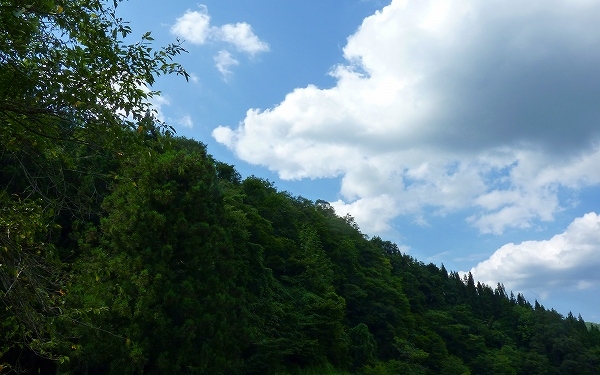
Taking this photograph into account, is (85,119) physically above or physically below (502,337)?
below

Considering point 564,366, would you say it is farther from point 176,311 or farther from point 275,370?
point 176,311

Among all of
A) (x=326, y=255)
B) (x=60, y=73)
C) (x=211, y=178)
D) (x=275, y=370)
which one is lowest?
(x=275, y=370)

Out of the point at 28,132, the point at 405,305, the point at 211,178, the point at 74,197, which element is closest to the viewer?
the point at 28,132

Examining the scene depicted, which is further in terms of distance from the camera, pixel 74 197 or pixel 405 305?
pixel 405 305

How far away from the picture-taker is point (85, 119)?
4.14 metres

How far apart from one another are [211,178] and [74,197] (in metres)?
16.6

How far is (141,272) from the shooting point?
57.6 feet

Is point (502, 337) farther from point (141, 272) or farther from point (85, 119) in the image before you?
point (85, 119)

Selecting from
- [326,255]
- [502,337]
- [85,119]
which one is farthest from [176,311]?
[502,337]

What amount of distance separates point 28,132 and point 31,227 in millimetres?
1045

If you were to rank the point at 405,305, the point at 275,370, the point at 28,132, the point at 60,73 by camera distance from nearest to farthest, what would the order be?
the point at 60,73 → the point at 28,132 → the point at 275,370 → the point at 405,305

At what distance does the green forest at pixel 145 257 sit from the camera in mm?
4215

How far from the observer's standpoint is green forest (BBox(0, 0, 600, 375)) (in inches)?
166

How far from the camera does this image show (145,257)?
18484mm
